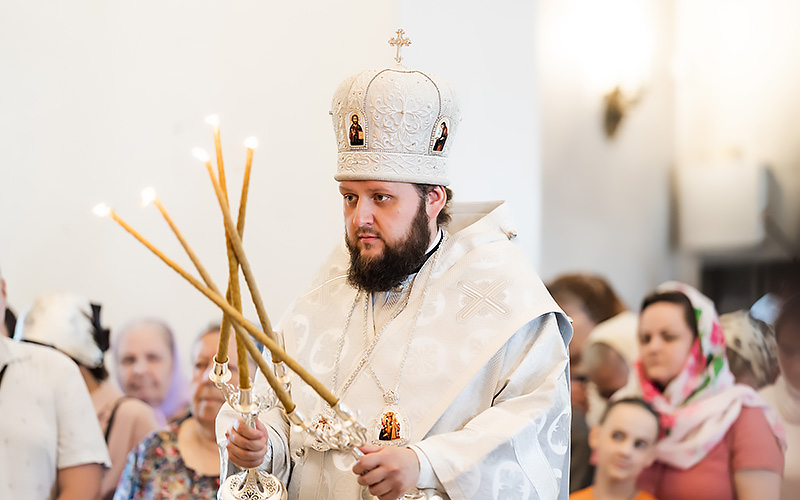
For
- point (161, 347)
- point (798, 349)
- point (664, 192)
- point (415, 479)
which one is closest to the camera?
point (415, 479)

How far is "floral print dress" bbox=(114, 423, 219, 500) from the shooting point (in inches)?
177

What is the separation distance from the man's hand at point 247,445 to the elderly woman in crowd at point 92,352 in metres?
2.74

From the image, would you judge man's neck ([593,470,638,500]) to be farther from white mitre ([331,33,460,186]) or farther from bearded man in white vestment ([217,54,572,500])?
white mitre ([331,33,460,186])

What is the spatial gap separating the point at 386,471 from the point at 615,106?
317 centimetres

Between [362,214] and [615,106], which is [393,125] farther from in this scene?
[615,106]

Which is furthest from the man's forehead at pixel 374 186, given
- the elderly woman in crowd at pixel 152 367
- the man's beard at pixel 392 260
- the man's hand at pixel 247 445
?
the elderly woman in crowd at pixel 152 367

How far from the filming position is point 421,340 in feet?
9.62

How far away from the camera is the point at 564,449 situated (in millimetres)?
2756

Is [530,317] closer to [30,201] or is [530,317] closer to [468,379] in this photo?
[468,379]

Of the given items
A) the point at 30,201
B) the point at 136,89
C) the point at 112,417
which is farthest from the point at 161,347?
the point at 136,89

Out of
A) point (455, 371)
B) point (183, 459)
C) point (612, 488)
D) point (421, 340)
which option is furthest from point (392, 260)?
point (612, 488)

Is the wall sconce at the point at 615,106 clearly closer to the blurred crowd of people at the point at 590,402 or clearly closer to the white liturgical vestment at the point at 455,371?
the blurred crowd of people at the point at 590,402

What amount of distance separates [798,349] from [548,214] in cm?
152

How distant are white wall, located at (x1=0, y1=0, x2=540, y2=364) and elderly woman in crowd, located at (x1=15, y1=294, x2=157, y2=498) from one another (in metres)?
0.10
